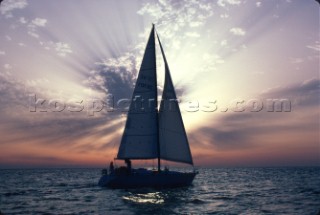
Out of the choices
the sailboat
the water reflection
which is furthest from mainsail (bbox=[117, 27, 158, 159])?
the water reflection

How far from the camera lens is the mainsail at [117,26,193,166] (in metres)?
31.7

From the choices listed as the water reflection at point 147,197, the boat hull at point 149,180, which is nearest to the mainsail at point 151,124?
the boat hull at point 149,180

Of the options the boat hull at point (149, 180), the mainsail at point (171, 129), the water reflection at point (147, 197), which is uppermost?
the mainsail at point (171, 129)

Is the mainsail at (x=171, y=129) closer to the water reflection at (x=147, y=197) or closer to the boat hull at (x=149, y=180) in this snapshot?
the boat hull at (x=149, y=180)

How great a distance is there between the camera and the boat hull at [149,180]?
2928cm

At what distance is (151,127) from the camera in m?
32.0

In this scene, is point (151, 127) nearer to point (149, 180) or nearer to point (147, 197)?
point (149, 180)

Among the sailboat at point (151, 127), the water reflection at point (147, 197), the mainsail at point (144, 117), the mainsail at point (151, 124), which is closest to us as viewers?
the water reflection at point (147, 197)

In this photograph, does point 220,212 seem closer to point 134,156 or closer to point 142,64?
point 134,156

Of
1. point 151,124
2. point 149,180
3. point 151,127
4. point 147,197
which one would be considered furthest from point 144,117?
point 147,197

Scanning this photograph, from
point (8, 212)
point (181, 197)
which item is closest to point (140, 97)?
point (181, 197)

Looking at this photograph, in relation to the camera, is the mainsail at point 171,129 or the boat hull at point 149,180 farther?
the mainsail at point 171,129

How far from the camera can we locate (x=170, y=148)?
104ft

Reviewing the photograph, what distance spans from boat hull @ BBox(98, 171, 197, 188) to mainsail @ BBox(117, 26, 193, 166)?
204 centimetres
